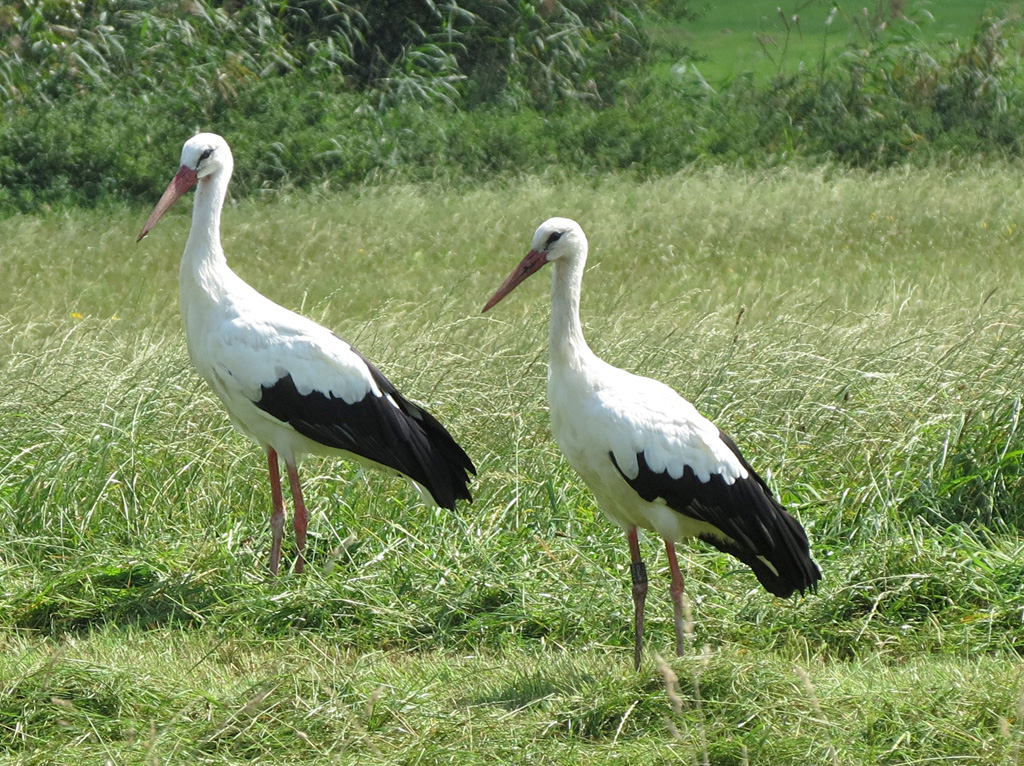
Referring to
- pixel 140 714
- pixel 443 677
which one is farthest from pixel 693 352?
pixel 140 714

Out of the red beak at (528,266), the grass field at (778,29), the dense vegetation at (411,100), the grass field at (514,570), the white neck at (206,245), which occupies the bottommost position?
the grass field at (778,29)

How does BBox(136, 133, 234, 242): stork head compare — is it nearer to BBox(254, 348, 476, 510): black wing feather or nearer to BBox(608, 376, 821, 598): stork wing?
BBox(254, 348, 476, 510): black wing feather

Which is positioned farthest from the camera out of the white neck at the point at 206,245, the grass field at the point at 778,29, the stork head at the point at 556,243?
the grass field at the point at 778,29

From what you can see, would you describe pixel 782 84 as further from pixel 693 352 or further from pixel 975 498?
pixel 975 498

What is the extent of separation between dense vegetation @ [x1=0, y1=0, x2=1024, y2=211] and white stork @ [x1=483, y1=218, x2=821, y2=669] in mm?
8517

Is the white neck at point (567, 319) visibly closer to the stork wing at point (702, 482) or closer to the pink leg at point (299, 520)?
the stork wing at point (702, 482)

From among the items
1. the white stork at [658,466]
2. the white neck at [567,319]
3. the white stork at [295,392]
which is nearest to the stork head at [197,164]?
the white stork at [295,392]

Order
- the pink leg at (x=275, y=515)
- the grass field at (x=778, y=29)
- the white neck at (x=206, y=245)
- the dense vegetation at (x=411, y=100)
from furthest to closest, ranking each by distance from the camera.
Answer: the grass field at (x=778, y=29), the dense vegetation at (x=411, y=100), the white neck at (x=206, y=245), the pink leg at (x=275, y=515)

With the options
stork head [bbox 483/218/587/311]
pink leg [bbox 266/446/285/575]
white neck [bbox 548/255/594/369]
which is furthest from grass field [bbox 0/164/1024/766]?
stork head [bbox 483/218/587/311]

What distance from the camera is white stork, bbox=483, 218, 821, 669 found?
3924 mm

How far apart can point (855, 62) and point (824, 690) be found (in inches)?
475

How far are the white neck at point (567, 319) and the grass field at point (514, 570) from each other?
808 millimetres

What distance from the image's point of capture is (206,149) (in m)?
5.00

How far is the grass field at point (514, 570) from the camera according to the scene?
325 cm
